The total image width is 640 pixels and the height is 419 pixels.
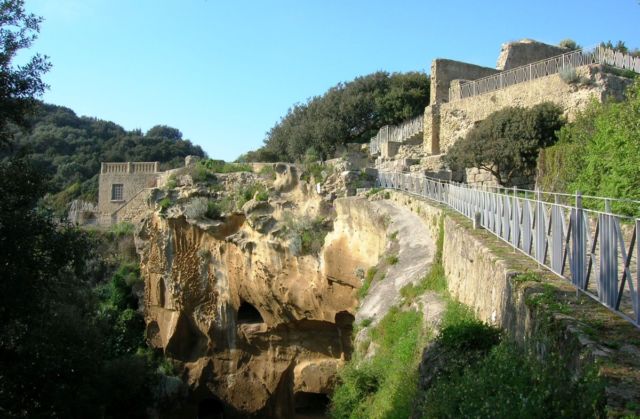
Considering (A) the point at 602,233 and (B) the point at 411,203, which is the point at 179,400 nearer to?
(B) the point at 411,203

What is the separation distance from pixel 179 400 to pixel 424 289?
14733 mm

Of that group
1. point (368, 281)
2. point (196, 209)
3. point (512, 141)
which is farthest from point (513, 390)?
point (196, 209)

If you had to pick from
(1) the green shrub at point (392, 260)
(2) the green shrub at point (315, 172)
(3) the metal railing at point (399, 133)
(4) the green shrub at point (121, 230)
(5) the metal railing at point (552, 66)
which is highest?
(5) the metal railing at point (552, 66)

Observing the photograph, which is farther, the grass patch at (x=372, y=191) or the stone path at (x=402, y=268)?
the grass patch at (x=372, y=191)

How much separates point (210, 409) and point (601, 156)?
62.4ft

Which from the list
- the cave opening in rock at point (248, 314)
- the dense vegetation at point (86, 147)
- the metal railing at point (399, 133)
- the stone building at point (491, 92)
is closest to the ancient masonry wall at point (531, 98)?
the stone building at point (491, 92)

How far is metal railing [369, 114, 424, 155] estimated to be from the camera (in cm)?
2966

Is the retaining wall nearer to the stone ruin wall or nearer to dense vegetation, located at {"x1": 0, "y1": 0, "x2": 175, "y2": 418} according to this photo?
dense vegetation, located at {"x1": 0, "y1": 0, "x2": 175, "y2": 418}

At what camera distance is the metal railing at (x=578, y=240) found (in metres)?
4.20

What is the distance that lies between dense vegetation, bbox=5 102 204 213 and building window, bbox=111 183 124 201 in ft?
29.7

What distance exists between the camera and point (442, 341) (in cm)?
642

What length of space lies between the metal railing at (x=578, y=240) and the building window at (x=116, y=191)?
3228 centimetres

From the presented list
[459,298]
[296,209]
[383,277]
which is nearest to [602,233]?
[459,298]

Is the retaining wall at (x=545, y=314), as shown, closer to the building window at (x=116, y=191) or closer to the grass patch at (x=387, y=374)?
the grass patch at (x=387, y=374)
